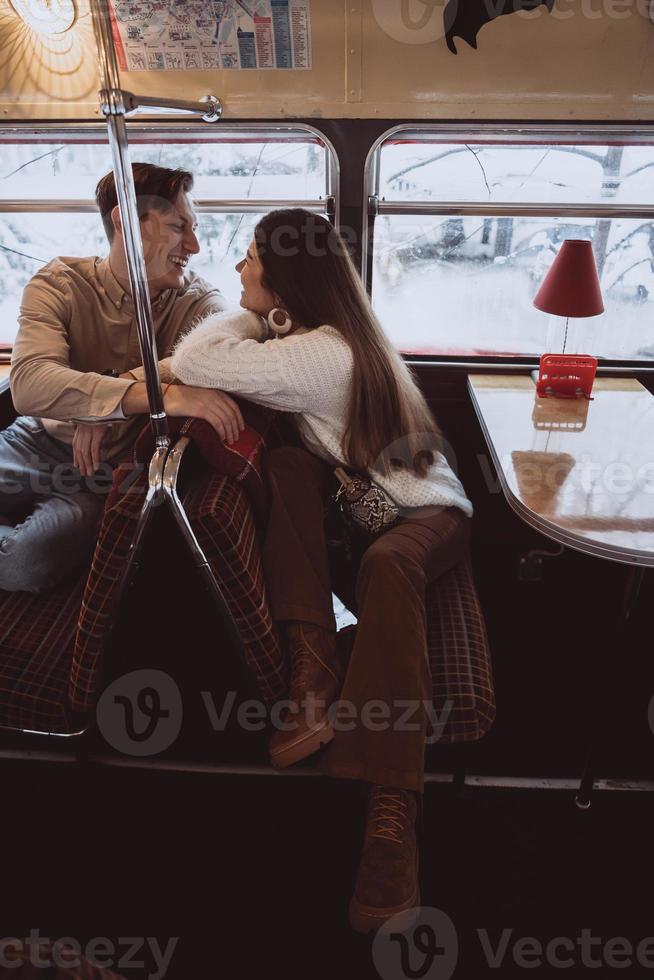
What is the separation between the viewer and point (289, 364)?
1681 millimetres

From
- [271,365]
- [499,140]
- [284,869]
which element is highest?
[499,140]

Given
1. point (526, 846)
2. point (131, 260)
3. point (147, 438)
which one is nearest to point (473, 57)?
point (131, 260)

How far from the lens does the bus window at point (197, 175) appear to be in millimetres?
2416

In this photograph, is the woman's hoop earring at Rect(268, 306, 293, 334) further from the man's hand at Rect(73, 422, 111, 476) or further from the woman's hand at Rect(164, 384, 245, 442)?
the man's hand at Rect(73, 422, 111, 476)

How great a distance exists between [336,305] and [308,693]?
40.2 inches

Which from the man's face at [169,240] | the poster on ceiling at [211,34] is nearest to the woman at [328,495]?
the man's face at [169,240]

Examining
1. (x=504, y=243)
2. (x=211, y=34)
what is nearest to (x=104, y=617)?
(x=211, y=34)

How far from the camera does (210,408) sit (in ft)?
5.27

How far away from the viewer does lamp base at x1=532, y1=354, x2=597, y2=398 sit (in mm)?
2318

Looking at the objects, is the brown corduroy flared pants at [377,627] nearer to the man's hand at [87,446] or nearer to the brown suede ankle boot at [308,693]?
the brown suede ankle boot at [308,693]

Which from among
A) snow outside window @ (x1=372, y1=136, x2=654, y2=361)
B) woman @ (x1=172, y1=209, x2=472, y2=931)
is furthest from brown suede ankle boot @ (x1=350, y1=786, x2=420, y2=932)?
snow outside window @ (x1=372, y1=136, x2=654, y2=361)

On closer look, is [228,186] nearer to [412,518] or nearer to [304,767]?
[412,518]

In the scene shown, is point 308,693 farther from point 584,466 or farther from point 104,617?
point 584,466

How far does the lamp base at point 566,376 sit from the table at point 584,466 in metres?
0.04
